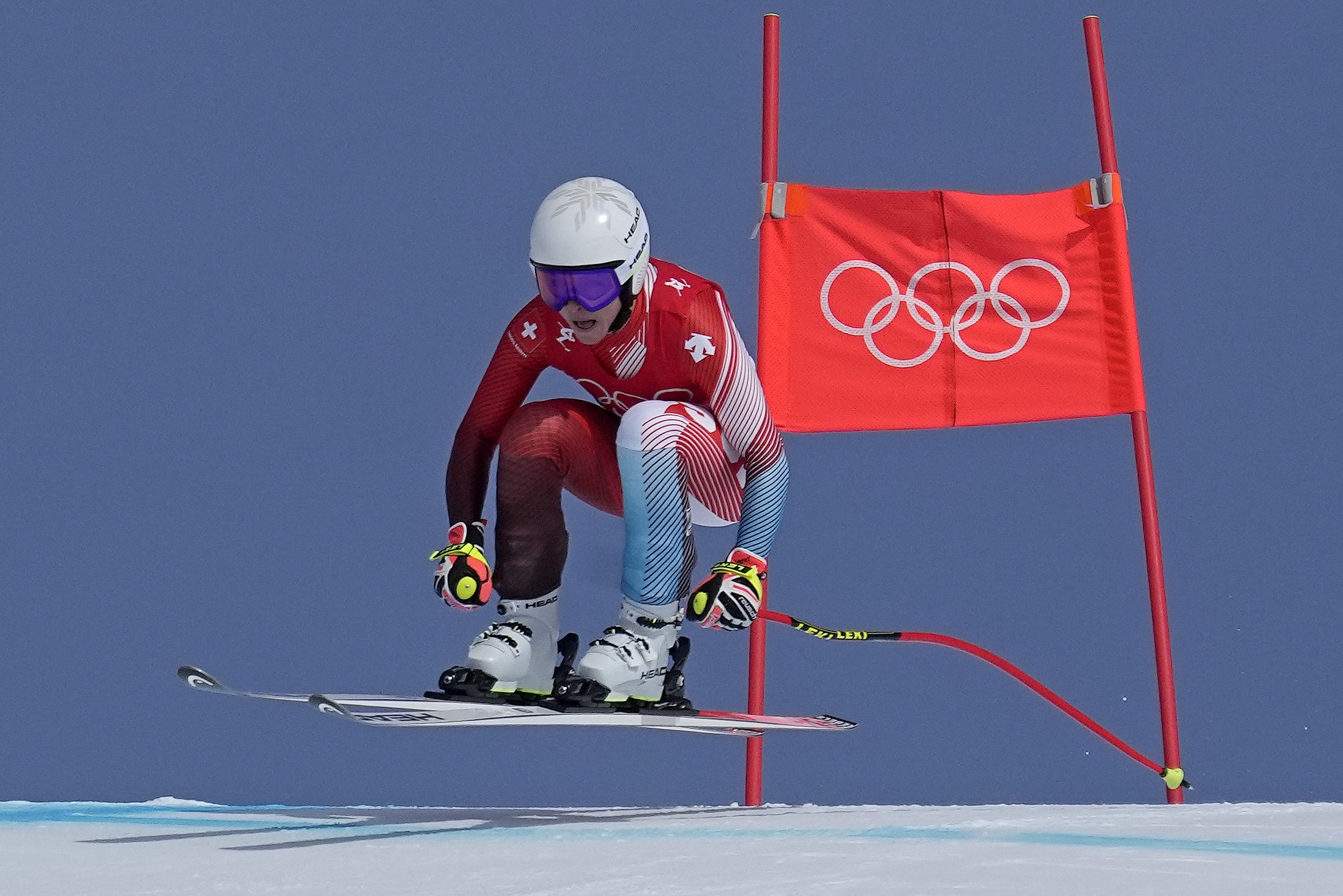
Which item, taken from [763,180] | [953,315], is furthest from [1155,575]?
[763,180]

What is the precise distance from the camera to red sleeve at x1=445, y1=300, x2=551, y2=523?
344 cm

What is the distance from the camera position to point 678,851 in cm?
258

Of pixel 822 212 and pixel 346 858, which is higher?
pixel 822 212

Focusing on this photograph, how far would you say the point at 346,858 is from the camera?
2480mm

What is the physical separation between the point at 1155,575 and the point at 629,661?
1.63 m

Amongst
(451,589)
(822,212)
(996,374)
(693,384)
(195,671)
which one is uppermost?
(822,212)

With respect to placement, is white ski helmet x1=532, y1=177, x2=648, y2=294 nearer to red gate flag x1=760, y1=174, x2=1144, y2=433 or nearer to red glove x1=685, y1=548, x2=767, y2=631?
red glove x1=685, y1=548, x2=767, y2=631

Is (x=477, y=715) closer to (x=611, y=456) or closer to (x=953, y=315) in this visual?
(x=611, y=456)

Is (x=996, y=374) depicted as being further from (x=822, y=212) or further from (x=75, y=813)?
(x=75, y=813)

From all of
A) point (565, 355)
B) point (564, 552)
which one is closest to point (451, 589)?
point (564, 552)

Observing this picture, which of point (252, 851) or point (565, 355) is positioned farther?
point (565, 355)

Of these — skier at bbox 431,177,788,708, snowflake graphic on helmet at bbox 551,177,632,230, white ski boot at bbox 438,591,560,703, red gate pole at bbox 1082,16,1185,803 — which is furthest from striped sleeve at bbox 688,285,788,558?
red gate pole at bbox 1082,16,1185,803

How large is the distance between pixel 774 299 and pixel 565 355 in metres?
1.10

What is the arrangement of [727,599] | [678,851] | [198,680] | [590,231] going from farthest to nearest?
[727,599], [590,231], [198,680], [678,851]
